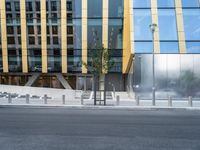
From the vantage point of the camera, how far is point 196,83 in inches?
1262

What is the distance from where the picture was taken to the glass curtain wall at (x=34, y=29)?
44.8m

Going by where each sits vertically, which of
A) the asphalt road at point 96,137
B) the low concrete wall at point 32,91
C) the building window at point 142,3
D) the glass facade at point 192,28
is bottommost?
the low concrete wall at point 32,91

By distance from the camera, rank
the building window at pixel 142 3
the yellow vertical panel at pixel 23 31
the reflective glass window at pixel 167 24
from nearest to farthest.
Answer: the reflective glass window at pixel 167 24, the building window at pixel 142 3, the yellow vertical panel at pixel 23 31

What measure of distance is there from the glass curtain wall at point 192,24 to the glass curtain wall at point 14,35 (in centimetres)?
2196

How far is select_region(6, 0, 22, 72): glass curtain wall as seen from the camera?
45281mm

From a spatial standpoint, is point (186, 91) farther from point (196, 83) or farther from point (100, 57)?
point (100, 57)

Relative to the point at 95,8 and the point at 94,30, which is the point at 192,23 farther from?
the point at 95,8

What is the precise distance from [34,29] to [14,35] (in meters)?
2.94

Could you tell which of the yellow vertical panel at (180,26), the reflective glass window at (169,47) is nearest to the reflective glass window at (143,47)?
the reflective glass window at (169,47)

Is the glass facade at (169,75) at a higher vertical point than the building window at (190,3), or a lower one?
lower

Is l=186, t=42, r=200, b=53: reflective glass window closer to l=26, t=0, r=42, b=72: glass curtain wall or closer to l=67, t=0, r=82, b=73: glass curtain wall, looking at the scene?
l=67, t=0, r=82, b=73: glass curtain wall

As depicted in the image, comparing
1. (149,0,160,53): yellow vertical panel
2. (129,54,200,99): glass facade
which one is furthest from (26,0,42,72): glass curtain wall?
(129,54,200,99): glass facade

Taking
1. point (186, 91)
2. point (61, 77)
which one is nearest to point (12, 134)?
point (186, 91)

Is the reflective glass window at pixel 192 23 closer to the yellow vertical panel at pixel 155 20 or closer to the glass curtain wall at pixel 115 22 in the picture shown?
the yellow vertical panel at pixel 155 20
